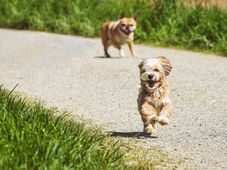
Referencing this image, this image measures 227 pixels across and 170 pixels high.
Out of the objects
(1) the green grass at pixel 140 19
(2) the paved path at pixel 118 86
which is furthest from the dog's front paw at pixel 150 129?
(1) the green grass at pixel 140 19

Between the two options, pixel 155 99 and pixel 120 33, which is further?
pixel 120 33

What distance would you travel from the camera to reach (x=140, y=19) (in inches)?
762

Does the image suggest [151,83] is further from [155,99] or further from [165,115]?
[165,115]

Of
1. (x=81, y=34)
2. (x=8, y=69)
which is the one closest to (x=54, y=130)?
(x=8, y=69)

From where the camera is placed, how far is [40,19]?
21344 millimetres

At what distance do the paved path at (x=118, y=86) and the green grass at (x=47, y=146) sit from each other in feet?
3.21

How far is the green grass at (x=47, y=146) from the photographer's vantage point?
6316 mm

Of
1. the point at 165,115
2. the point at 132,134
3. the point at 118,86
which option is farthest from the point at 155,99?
the point at 118,86

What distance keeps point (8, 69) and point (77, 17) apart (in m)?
6.01

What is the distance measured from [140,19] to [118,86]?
6604 millimetres

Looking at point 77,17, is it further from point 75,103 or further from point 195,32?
point 75,103

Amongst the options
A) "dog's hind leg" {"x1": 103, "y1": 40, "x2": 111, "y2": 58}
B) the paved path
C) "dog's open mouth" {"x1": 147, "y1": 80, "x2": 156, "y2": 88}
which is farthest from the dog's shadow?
"dog's hind leg" {"x1": 103, "y1": 40, "x2": 111, "y2": 58}

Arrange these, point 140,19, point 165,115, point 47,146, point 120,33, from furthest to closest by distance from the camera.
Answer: point 140,19, point 120,33, point 165,115, point 47,146

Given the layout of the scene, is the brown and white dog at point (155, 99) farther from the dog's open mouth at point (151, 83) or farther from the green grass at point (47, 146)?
the green grass at point (47, 146)
